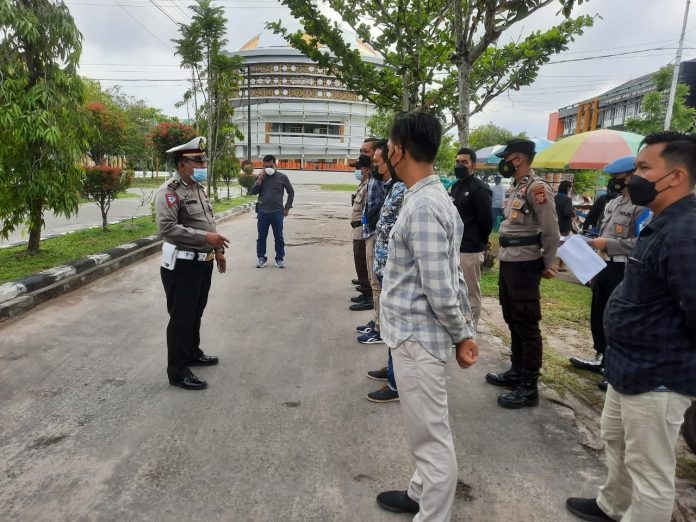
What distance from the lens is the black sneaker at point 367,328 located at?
4859mm

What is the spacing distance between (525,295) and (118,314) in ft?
14.5

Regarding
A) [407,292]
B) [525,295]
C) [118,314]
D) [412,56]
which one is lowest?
[118,314]

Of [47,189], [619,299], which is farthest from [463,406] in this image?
[47,189]

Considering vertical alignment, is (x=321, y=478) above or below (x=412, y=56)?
below

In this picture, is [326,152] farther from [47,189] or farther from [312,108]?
[47,189]

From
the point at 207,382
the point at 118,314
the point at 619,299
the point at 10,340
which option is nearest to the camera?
the point at 619,299

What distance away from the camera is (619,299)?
6.73 feet

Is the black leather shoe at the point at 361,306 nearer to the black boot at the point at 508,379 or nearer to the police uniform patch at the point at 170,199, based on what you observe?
the black boot at the point at 508,379

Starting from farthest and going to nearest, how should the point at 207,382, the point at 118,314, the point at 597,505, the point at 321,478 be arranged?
the point at 118,314
the point at 207,382
the point at 321,478
the point at 597,505

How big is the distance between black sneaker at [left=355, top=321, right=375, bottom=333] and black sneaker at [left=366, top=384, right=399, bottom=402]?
1331mm

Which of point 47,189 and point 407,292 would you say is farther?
point 47,189

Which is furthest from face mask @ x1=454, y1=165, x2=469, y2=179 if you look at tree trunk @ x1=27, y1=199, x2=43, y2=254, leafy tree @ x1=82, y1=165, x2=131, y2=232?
leafy tree @ x1=82, y1=165, x2=131, y2=232

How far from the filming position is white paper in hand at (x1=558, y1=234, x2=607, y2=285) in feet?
9.74

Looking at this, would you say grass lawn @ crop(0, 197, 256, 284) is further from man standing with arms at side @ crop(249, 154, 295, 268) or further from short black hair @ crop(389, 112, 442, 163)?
short black hair @ crop(389, 112, 442, 163)
